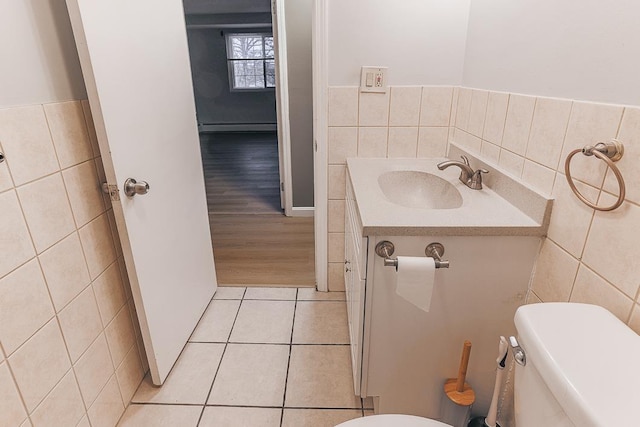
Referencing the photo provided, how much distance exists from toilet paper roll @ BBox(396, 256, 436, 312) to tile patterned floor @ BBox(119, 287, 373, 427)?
0.66 metres

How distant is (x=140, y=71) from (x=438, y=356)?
4.85 feet

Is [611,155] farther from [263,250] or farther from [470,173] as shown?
[263,250]

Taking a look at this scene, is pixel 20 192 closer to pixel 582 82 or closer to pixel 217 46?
pixel 582 82

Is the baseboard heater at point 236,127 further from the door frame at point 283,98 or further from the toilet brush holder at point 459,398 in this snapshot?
the toilet brush holder at point 459,398

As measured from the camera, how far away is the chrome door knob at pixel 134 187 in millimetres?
1257

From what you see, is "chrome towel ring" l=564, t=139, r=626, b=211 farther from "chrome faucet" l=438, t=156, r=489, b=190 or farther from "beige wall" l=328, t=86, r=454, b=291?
"beige wall" l=328, t=86, r=454, b=291

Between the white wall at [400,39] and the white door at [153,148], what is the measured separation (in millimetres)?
742

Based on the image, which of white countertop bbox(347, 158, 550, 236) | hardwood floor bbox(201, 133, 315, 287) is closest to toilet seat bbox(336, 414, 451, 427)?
white countertop bbox(347, 158, 550, 236)

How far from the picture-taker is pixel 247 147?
6.61m

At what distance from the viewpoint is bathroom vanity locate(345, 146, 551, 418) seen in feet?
3.59

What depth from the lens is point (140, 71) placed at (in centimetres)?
134

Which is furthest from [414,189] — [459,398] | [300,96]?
[300,96]

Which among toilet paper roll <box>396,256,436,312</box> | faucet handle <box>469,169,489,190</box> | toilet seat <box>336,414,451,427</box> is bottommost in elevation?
toilet seat <box>336,414,451,427</box>

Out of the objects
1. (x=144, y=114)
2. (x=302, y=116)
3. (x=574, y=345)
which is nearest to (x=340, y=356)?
(x=574, y=345)
